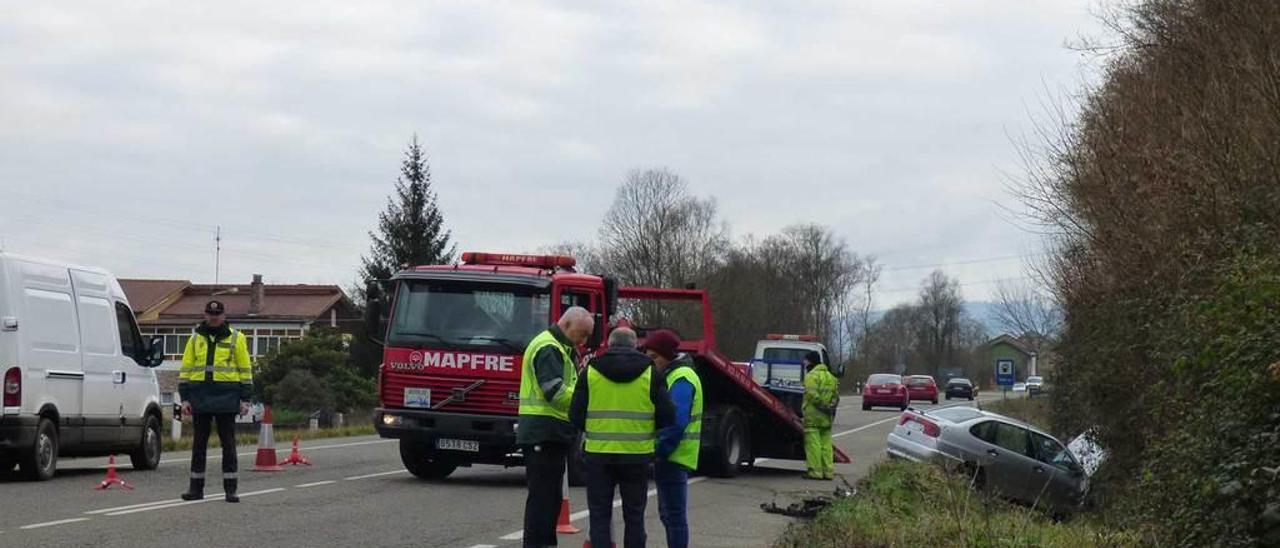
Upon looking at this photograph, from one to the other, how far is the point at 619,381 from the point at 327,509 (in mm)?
5474

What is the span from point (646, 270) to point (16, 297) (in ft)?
248

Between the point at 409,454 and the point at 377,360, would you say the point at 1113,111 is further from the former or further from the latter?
the point at 377,360

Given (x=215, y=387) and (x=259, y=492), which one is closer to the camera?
(x=215, y=387)

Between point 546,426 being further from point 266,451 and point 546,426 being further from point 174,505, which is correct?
point 266,451

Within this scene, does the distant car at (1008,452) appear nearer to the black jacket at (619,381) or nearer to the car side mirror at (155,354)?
the car side mirror at (155,354)

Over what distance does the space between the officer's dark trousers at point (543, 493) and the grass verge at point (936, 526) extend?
232cm

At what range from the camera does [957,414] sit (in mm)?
23359

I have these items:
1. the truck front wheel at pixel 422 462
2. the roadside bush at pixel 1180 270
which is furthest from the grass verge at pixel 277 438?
the roadside bush at pixel 1180 270

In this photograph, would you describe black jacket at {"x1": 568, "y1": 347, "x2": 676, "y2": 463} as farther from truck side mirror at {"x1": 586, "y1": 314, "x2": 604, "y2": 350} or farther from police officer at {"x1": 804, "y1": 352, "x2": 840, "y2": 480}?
police officer at {"x1": 804, "y1": 352, "x2": 840, "y2": 480}

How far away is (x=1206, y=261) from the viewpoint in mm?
15305

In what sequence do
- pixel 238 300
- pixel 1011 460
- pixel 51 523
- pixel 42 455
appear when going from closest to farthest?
pixel 51 523 < pixel 42 455 < pixel 1011 460 < pixel 238 300

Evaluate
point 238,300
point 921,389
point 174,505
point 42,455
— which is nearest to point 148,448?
point 42,455

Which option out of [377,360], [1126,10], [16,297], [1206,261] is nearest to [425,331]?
[16,297]

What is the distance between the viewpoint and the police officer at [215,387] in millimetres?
14391
